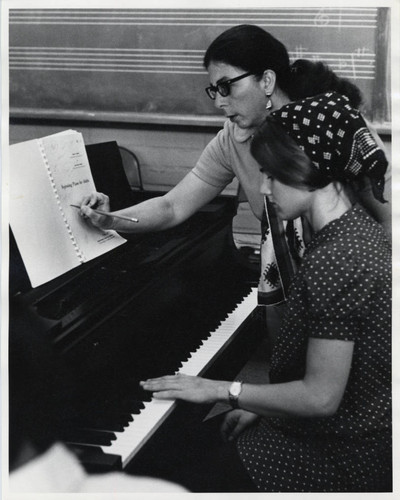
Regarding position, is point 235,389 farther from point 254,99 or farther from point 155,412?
point 254,99

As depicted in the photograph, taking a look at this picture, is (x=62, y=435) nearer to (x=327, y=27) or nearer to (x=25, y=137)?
(x=327, y=27)

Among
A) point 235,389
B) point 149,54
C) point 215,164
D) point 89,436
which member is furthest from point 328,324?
point 149,54

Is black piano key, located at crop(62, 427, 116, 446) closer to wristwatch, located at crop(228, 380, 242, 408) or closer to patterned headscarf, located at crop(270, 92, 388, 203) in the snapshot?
wristwatch, located at crop(228, 380, 242, 408)

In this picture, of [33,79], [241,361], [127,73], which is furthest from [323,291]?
[33,79]

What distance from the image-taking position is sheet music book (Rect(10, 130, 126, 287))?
4.59ft

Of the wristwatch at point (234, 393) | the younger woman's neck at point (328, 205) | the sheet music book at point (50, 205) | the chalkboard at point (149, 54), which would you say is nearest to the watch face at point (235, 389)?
the wristwatch at point (234, 393)

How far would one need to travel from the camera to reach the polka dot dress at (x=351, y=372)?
1.23m

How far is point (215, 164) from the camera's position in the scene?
2016 mm

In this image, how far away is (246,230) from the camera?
9.71ft

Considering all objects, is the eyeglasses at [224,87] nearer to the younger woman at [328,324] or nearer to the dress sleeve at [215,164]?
the dress sleeve at [215,164]

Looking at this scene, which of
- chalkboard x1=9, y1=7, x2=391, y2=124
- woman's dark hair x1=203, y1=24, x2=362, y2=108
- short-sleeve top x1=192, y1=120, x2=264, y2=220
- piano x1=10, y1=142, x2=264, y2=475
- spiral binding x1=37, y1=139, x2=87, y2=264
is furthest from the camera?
chalkboard x1=9, y1=7, x2=391, y2=124

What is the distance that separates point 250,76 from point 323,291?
2.49ft

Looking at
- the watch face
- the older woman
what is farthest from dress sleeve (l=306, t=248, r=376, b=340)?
the older woman
